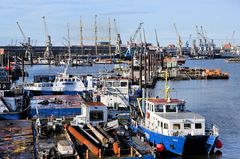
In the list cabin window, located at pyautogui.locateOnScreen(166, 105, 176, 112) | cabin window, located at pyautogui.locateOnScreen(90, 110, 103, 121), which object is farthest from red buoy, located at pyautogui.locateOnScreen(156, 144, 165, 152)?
cabin window, located at pyautogui.locateOnScreen(90, 110, 103, 121)

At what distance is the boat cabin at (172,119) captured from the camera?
83.8 ft

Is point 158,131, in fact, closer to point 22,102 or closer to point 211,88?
point 22,102

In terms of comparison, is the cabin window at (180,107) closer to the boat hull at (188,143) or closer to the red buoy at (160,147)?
the boat hull at (188,143)

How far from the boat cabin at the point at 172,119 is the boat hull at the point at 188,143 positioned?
12.6 inches

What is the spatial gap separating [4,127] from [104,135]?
293 inches

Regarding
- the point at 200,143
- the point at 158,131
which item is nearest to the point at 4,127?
the point at 158,131

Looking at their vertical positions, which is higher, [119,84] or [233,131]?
[119,84]

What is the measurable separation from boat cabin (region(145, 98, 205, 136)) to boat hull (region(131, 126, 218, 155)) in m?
0.32

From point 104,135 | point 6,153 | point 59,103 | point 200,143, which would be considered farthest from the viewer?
point 59,103

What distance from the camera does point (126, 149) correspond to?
22500 mm

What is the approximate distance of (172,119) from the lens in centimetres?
2561

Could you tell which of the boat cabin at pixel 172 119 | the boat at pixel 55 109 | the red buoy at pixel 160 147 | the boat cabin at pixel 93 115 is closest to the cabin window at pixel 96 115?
the boat cabin at pixel 93 115

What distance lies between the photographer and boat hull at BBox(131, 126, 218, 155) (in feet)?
82.8

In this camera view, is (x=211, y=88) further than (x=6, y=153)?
Yes
